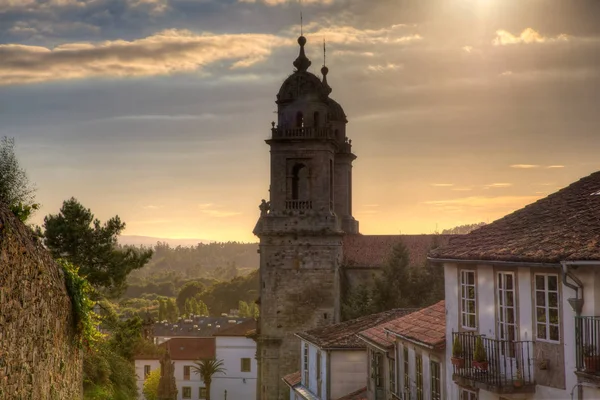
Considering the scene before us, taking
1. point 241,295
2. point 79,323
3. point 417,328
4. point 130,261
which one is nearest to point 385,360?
point 417,328

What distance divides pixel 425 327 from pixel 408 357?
3.59 ft

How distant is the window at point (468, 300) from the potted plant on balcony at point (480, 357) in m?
1.28

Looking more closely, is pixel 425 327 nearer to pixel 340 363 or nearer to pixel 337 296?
pixel 340 363

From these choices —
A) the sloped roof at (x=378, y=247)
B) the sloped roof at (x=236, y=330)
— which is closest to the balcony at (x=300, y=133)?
the sloped roof at (x=378, y=247)

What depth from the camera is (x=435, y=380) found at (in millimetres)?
19031

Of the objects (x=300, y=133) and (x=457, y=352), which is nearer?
(x=457, y=352)

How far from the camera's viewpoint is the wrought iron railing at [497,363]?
1457 centimetres

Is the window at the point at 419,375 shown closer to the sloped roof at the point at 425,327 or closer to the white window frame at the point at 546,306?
the sloped roof at the point at 425,327

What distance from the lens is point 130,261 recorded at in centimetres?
3491

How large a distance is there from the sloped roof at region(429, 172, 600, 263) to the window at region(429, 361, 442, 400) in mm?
2910

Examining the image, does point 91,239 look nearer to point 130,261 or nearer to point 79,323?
point 130,261

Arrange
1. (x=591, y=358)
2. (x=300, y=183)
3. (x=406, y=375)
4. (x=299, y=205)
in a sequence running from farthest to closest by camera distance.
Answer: (x=300, y=183) < (x=299, y=205) < (x=406, y=375) < (x=591, y=358)

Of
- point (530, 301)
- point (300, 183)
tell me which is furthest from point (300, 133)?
point (530, 301)

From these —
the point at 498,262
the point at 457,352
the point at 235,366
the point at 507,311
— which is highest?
the point at 498,262
